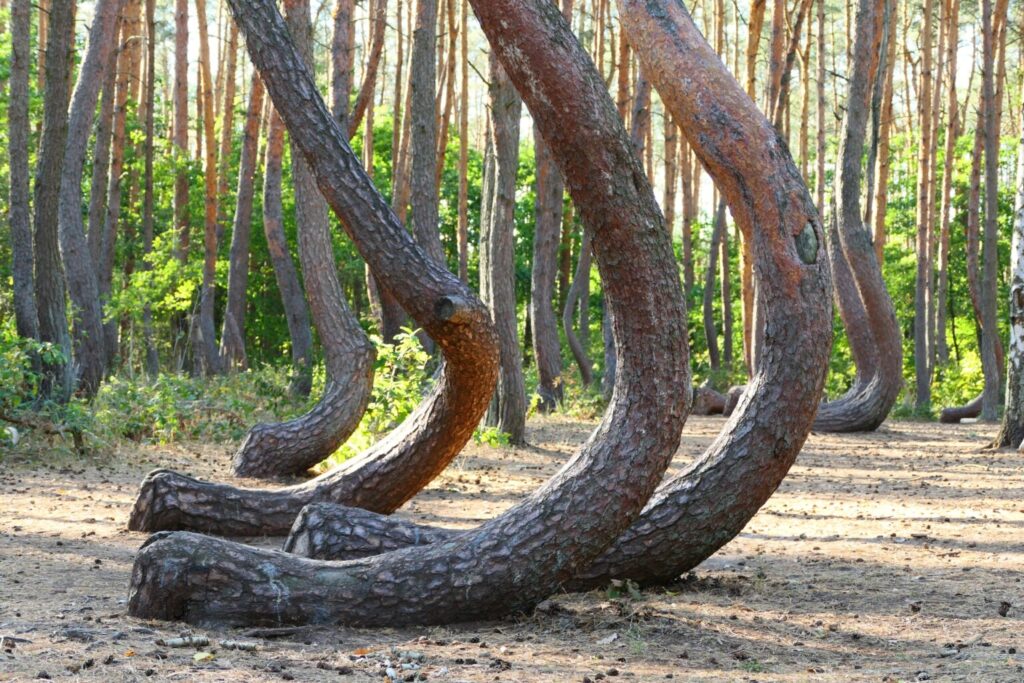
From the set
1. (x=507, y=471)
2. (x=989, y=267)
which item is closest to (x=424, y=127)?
(x=507, y=471)

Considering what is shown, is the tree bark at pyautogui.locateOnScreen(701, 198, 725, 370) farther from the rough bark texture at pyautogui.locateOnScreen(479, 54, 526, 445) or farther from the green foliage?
the green foliage

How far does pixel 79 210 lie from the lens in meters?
13.1

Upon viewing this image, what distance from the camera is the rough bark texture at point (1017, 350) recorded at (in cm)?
1018

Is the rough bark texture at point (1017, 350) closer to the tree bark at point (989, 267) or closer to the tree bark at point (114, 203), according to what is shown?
the tree bark at point (989, 267)

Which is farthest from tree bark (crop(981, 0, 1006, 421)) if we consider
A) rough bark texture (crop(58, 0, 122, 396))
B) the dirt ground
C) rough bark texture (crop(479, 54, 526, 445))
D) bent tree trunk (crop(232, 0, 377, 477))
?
rough bark texture (crop(58, 0, 122, 396))

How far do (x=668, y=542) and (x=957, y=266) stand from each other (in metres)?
26.0

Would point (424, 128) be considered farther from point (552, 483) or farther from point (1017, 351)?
point (552, 483)

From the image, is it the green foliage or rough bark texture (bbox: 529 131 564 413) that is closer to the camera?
the green foliage

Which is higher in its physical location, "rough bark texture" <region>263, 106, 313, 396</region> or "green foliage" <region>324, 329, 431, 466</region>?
"rough bark texture" <region>263, 106, 313, 396</region>

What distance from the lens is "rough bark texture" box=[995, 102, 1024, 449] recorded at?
10.2 metres

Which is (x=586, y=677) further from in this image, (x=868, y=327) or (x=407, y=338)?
(x=868, y=327)

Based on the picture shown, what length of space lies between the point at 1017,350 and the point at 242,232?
38.1ft

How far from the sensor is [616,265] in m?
4.09

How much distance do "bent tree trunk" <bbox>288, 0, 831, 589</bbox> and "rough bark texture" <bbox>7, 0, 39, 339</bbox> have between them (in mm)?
7015
